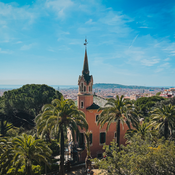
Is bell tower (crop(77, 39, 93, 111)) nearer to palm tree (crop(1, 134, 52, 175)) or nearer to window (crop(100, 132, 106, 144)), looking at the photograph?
window (crop(100, 132, 106, 144))

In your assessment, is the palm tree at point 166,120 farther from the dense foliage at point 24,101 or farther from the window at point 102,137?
the dense foliage at point 24,101

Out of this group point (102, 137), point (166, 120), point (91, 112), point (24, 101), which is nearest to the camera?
point (166, 120)

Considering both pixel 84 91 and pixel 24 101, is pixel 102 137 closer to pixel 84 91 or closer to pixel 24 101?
pixel 84 91

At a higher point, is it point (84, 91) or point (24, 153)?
point (84, 91)

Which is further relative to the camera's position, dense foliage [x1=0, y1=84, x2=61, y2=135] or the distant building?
dense foliage [x1=0, y1=84, x2=61, y2=135]

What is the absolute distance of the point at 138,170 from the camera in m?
8.80

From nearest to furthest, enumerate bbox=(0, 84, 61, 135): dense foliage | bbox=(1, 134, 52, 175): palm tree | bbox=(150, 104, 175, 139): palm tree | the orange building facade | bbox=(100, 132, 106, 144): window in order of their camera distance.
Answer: bbox=(1, 134, 52, 175): palm tree
bbox=(150, 104, 175, 139): palm tree
the orange building facade
bbox=(100, 132, 106, 144): window
bbox=(0, 84, 61, 135): dense foliage

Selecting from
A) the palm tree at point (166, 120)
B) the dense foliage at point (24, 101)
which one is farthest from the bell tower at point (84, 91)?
the dense foliage at point (24, 101)

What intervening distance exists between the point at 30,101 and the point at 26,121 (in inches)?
299

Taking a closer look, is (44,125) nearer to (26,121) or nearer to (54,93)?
(54,93)

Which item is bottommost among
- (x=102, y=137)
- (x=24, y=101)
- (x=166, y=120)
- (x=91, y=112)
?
(x=102, y=137)

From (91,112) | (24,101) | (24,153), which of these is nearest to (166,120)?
(91,112)

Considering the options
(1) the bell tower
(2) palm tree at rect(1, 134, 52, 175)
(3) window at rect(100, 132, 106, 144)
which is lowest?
(3) window at rect(100, 132, 106, 144)

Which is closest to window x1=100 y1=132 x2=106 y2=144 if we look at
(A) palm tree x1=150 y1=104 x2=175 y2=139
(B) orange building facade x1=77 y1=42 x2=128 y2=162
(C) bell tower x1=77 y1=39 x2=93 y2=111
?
(B) orange building facade x1=77 y1=42 x2=128 y2=162
